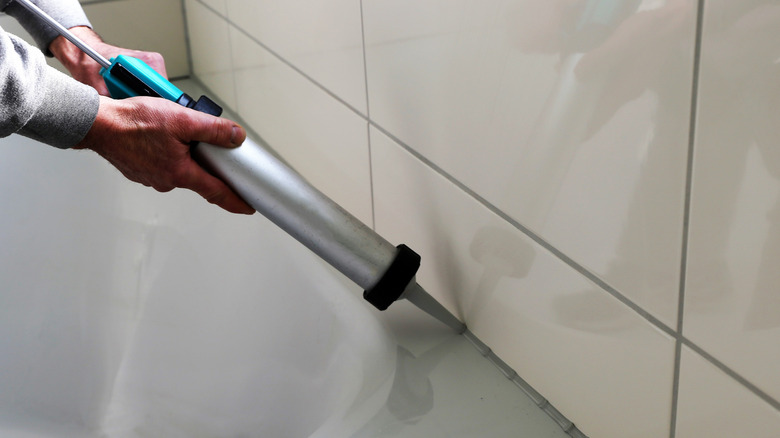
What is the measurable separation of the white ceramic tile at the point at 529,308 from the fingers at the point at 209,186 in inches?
6.2

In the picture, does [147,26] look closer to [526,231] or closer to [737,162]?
[526,231]

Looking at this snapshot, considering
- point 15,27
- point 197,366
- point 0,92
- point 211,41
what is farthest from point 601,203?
point 15,27

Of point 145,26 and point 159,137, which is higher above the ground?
point 159,137

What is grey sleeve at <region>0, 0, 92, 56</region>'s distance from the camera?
2.83 feet

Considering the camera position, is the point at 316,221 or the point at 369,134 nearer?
the point at 316,221

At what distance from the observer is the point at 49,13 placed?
865 mm

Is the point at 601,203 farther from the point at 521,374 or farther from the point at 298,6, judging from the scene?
the point at 298,6

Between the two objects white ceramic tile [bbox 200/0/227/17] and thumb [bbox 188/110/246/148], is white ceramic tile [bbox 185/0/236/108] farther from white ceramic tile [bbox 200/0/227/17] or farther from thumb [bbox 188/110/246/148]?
thumb [bbox 188/110/246/148]

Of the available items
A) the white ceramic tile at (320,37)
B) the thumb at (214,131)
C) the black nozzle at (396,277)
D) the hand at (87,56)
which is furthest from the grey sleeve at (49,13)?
the black nozzle at (396,277)

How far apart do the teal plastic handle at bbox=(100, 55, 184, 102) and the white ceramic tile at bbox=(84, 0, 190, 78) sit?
1.89 ft

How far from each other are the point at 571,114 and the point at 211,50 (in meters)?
0.77

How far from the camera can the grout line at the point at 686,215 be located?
436 millimetres

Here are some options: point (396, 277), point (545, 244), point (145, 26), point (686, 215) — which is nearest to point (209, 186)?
point (396, 277)

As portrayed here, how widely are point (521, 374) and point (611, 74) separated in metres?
0.28
